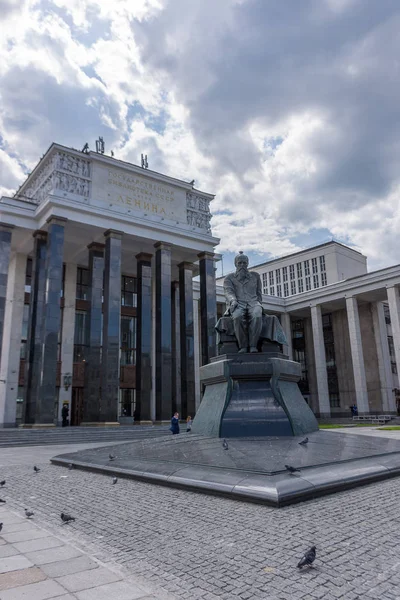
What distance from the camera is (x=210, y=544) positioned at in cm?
449

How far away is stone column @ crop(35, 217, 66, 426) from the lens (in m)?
28.0

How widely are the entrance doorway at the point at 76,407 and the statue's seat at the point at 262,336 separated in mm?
25938

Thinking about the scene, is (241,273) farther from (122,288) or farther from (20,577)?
(122,288)

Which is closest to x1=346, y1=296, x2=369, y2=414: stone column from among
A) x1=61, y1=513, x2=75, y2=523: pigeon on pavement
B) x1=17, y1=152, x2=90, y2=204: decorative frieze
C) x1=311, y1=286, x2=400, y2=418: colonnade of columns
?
x1=311, y1=286, x2=400, y2=418: colonnade of columns

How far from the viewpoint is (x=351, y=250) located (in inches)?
3063

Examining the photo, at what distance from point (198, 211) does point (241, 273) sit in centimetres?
2649

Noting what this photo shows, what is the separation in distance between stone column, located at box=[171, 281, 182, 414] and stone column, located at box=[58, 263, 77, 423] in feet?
27.4

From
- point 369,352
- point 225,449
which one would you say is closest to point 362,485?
point 225,449

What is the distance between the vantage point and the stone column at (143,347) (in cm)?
3325

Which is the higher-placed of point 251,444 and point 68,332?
point 68,332

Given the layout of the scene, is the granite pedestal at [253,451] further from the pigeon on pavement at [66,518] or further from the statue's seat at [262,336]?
the pigeon on pavement at [66,518]

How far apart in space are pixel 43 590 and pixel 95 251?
32.6 metres

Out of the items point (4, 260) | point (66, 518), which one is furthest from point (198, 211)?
point (66, 518)

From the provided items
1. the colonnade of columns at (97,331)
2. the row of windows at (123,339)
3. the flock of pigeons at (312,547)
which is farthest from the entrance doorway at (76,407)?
the flock of pigeons at (312,547)
